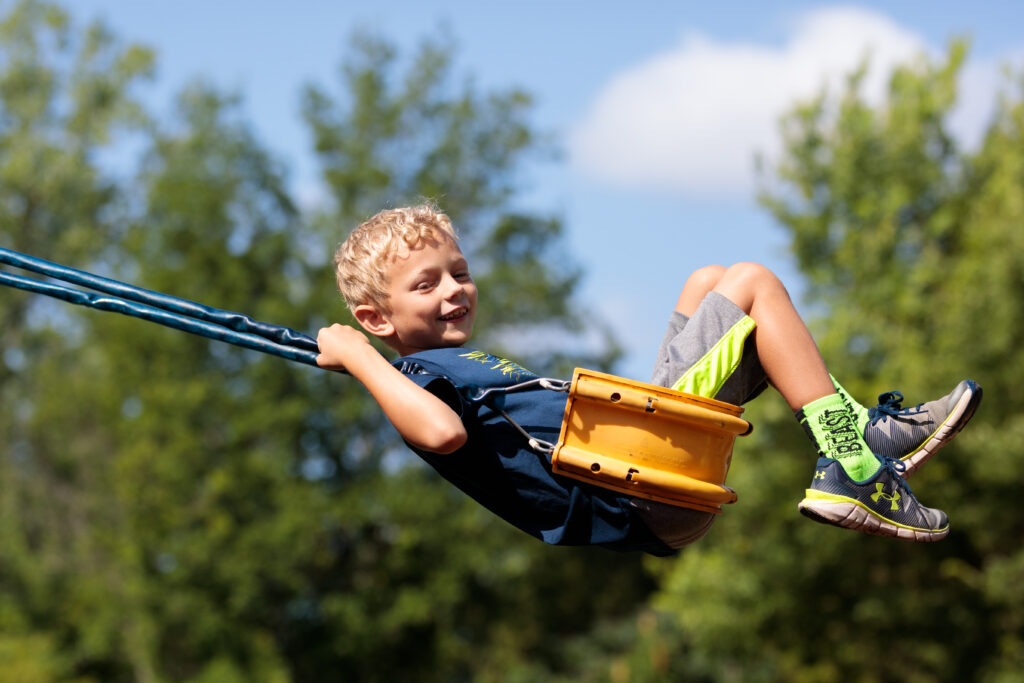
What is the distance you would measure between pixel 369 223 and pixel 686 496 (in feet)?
4.44

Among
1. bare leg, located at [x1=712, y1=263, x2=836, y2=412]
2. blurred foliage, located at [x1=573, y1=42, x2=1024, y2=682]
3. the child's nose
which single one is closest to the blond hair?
the child's nose

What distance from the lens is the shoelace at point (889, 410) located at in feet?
11.5

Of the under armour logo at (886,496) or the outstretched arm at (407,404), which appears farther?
the under armour logo at (886,496)

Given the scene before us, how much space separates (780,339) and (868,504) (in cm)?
56

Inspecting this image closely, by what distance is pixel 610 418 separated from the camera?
3.19 metres

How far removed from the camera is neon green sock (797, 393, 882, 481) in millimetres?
3369

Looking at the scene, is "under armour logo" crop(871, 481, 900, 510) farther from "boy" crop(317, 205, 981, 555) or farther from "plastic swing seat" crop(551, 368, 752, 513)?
"plastic swing seat" crop(551, 368, 752, 513)

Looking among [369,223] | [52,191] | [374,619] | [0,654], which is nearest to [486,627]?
[374,619]

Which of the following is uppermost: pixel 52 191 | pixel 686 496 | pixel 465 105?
pixel 52 191

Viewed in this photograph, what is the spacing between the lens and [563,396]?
11.6 feet

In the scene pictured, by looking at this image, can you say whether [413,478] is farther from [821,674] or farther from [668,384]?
[668,384]

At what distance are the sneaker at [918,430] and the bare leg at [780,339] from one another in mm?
199

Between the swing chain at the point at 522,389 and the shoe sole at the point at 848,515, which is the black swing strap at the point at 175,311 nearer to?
the swing chain at the point at 522,389

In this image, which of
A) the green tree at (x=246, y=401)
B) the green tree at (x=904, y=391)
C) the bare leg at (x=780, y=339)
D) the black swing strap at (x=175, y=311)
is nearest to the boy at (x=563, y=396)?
the bare leg at (x=780, y=339)
